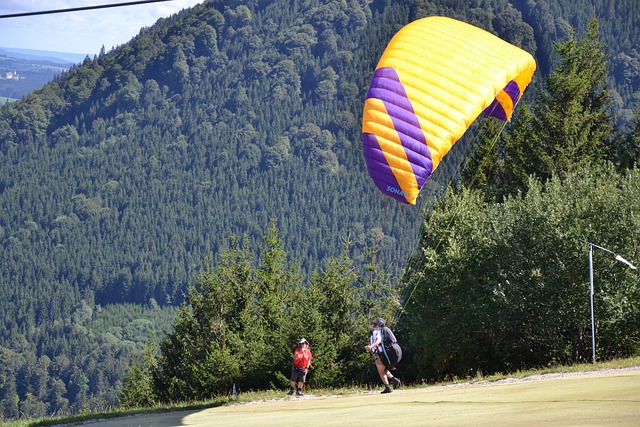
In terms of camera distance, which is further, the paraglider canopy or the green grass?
the paraglider canopy

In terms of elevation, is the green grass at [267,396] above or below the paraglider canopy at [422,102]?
below

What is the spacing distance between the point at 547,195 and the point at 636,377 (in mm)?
16119

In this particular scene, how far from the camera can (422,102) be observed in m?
25.8

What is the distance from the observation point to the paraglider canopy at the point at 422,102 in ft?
84.0

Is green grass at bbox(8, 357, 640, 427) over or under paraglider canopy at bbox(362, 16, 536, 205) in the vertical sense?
under

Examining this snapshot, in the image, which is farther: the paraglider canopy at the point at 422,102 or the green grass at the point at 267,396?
the paraglider canopy at the point at 422,102

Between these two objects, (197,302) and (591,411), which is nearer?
(591,411)

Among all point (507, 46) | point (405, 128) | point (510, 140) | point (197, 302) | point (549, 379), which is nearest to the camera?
point (549, 379)

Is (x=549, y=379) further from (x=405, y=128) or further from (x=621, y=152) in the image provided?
(x=621, y=152)

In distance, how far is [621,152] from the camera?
5678 centimetres

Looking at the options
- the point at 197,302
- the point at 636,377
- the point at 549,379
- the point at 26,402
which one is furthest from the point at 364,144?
the point at 26,402

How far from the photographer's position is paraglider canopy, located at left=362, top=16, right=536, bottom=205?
25.6 m

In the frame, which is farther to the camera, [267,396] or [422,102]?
[267,396]

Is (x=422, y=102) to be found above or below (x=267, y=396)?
above
